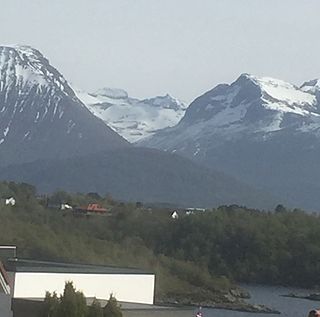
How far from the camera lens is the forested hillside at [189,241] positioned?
66312 mm

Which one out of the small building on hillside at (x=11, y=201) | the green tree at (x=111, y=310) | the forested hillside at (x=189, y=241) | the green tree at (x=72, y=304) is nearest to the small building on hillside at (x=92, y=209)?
the forested hillside at (x=189, y=241)

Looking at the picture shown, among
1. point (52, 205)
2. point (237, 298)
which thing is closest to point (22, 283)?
point (237, 298)

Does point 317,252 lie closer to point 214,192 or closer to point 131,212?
point 131,212

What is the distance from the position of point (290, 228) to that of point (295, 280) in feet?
21.7

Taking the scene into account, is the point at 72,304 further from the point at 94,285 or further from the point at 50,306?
the point at 94,285

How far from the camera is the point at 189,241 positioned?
277ft

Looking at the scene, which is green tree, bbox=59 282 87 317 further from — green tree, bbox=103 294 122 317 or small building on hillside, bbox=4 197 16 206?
small building on hillside, bbox=4 197 16 206

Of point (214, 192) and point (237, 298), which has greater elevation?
point (214, 192)

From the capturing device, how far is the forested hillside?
66.3 metres

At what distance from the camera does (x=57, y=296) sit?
2336 centimetres

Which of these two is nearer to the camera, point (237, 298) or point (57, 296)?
point (57, 296)

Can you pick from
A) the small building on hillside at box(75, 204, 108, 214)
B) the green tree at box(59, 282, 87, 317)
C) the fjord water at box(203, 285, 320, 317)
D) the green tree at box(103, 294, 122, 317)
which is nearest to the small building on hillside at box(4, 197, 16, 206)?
the small building on hillside at box(75, 204, 108, 214)

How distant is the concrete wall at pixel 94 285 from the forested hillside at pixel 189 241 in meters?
34.6

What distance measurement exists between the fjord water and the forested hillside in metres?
1.89
